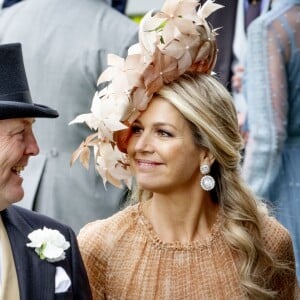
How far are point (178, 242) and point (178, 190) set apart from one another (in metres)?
0.22

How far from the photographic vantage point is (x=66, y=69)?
6402 mm

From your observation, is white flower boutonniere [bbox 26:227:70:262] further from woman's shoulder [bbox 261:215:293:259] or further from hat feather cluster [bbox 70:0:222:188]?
woman's shoulder [bbox 261:215:293:259]

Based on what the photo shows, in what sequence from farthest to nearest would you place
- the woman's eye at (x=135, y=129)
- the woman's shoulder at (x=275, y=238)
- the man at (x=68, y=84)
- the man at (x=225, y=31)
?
the man at (x=225, y=31) < the man at (x=68, y=84) < the woman's shoulder at (x=275, y=238) < the woman's eye at (x=135, y=129)

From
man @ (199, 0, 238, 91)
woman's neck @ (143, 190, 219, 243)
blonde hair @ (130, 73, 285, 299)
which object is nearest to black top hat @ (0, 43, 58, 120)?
blonde hair @ (130, 73, 285, 299)

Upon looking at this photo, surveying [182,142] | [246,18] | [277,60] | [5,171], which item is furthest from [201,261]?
[246,18]

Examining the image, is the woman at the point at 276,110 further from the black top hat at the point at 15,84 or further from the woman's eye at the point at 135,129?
the black top hat at the point at 15,84

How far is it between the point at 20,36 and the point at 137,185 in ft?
5.83

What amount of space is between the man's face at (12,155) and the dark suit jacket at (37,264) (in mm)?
146

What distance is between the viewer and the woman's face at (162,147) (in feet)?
15.6

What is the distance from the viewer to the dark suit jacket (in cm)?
439

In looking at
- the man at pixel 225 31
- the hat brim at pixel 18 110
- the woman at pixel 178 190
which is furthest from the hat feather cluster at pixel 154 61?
the man at pixel 225 31

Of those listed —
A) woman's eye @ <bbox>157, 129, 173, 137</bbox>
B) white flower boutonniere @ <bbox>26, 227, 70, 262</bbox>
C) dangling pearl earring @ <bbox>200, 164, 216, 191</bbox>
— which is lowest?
white flower boutonniere @ <bbox>26, 227, 70, 262</bbox>

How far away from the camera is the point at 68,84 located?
6.40 meters

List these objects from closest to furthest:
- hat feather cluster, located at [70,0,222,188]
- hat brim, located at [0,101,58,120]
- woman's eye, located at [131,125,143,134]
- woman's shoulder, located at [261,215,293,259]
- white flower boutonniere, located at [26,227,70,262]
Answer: hat brim, located at [0,101,58,120]
white flower boutonniere, located at [26,227,70,262]
hat feather cluster, located at [70,0,222,188]
woman's eye, located at [131,125,143,134]
woman's shoulder, located at [261,215,293,259]
